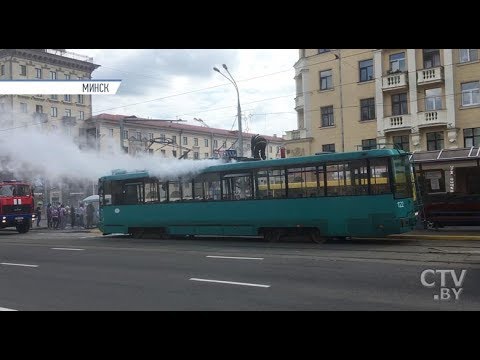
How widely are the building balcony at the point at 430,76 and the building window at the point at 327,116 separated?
6.68 meters

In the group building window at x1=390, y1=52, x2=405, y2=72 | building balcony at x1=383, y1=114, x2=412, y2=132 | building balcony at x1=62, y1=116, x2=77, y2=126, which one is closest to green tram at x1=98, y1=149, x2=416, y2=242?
building balcony at x1=62, y1=116, x2=77, y2=126

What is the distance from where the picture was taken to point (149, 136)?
131 feet

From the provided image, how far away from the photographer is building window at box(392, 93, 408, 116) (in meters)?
32.9

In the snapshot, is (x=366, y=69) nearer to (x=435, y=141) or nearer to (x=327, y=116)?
(x=327, y=116)

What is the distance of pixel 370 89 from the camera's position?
34.0 metres

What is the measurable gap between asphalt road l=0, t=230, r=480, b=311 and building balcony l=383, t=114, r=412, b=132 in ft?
60.5

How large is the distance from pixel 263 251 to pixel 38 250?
8.25m

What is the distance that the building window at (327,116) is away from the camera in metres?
36.0

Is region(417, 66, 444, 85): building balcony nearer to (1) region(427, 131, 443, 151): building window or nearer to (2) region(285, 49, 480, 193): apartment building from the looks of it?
(2) region(285, 49, 480, 193): apartment building

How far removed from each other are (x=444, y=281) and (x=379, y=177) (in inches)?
242

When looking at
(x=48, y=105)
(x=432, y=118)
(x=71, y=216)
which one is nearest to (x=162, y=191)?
(x=71, y=216)
